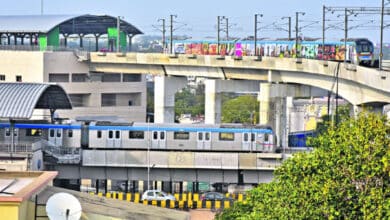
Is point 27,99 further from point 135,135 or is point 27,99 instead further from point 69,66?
point 69,66

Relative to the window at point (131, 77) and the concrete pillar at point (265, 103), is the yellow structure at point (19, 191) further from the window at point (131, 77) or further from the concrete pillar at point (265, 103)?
the window at point (131, 77)

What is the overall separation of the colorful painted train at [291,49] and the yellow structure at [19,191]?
50163 millimetres

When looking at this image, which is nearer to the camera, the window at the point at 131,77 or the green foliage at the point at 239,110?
the window at the point at 131,77

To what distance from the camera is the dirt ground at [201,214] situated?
179 ft

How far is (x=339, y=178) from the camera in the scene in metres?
31.3

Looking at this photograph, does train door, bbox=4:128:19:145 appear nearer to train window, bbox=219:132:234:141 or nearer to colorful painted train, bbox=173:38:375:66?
train window, bbox=219:132:234:141

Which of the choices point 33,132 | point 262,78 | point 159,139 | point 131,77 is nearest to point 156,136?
point 159,139

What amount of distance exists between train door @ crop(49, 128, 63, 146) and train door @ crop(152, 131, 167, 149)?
15.5ft

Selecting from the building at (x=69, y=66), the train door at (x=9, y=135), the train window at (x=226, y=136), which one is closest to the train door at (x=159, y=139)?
the train window at (x=226, y=136)

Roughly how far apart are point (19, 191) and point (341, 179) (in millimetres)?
10529

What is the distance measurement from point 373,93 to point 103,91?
31309 mm

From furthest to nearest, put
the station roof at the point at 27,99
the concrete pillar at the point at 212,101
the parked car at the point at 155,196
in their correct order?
1. the concrete pillar at the point at 212,101
2. the parked car at the point at 155,196
3. the station roof at the point at 27,99

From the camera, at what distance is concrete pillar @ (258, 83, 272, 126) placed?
76562mm

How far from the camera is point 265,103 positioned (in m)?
77.8
